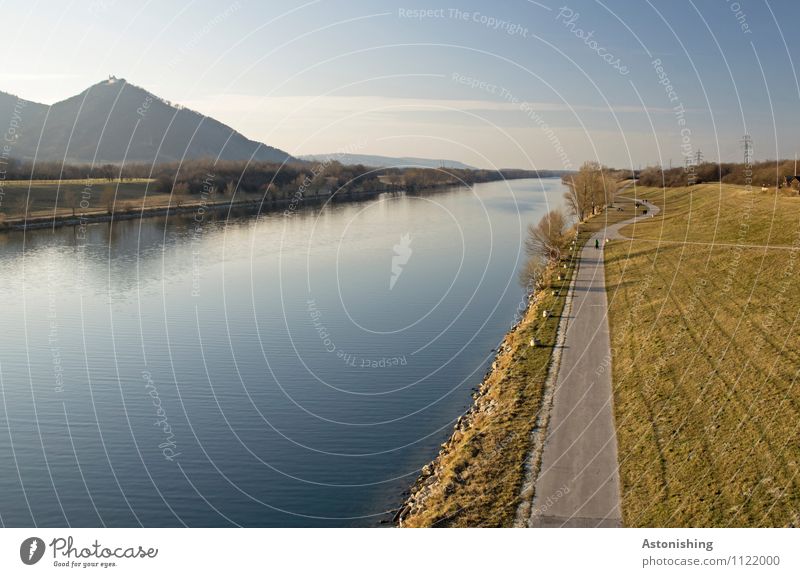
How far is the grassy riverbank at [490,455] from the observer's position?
19891 mm

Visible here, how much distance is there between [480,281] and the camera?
6184 centimetres

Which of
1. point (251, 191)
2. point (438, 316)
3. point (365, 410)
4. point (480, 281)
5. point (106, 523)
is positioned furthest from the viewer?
point (251, 191)

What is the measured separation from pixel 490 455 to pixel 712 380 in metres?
11.0

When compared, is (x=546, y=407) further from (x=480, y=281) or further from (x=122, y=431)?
(x=480, y=281)

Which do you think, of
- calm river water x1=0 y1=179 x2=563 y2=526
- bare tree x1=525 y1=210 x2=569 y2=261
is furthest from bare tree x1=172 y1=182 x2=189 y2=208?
bare tree x1=525 y1=210 x2=569 y2=261

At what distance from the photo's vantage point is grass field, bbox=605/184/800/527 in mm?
19188

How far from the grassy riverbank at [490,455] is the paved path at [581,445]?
2.79 ft

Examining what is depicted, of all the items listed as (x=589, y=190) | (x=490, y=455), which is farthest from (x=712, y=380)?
(x=589, y=190)

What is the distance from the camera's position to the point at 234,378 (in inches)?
1364

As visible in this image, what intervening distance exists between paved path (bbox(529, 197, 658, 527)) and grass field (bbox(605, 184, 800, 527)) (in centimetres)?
52

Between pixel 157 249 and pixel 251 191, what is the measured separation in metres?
64.9

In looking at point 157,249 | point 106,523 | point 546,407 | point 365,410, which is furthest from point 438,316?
point 157,249

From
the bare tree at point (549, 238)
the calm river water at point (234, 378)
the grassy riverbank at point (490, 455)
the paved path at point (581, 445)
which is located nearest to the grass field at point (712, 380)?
the paved path at point (581, 445)

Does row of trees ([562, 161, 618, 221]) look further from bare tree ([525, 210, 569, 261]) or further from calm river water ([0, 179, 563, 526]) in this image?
bare tree ([525, 210, 569, 261])
